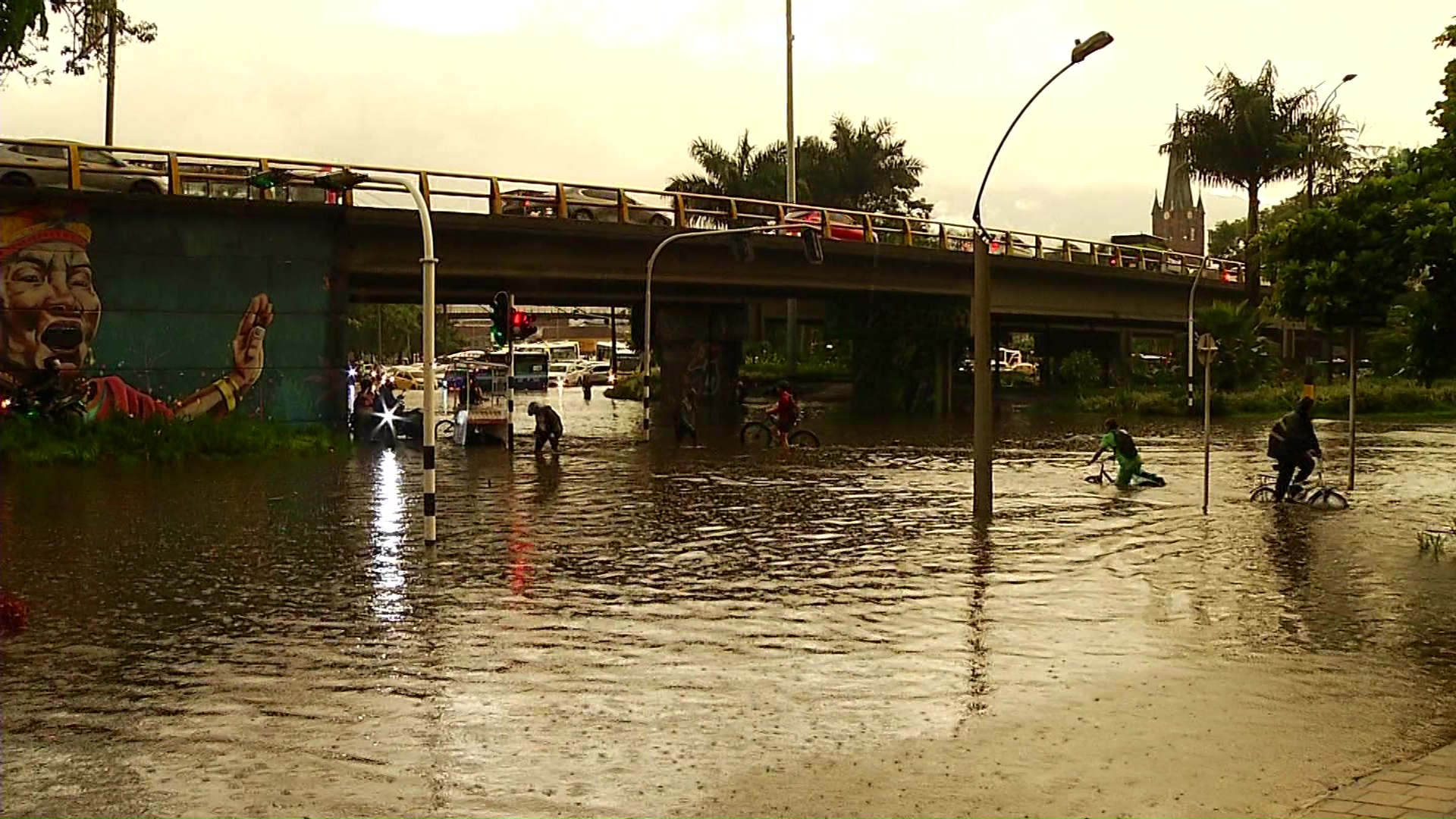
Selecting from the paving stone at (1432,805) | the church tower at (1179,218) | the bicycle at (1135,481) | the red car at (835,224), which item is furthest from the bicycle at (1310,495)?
the church tower at (1179,218)

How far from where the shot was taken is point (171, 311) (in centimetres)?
3366

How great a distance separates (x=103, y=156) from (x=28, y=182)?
5.57 ft

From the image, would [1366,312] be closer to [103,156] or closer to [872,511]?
[872,511]

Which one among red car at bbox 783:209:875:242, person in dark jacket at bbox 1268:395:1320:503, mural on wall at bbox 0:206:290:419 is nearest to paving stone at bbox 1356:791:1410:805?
person in dark jacket at bbox 1268:395:1320:503

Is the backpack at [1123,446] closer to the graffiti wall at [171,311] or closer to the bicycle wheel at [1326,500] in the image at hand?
the bicycle wheel at [1326,500]

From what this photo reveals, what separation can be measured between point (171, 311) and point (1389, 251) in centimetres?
2550

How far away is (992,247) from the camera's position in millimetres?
51438

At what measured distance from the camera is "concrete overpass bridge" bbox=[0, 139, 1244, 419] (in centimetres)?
3297

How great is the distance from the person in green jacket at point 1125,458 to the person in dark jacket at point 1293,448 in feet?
10.0

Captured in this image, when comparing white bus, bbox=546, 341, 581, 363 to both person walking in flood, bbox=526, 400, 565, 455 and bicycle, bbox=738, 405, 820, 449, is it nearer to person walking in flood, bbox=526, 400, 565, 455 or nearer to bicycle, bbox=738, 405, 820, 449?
bicycle, bbox=738, 405, 820, 449

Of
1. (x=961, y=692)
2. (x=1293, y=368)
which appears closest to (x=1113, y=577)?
(x=961, y=692)

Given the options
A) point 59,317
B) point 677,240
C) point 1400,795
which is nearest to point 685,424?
point 677,240

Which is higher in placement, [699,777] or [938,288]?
[938,288]

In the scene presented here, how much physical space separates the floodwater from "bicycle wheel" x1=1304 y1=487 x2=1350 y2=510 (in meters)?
0.39
